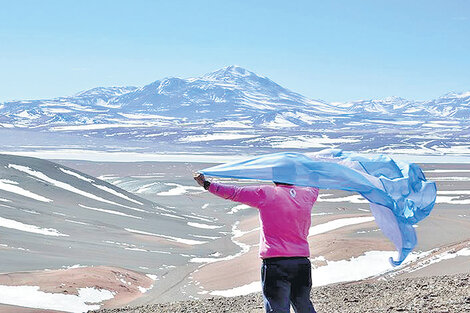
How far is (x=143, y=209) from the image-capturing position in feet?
173

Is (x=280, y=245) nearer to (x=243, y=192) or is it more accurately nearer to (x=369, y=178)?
(x=243, y=192)

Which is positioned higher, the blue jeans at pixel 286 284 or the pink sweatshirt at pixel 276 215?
the pink sweatshirt at pixel 276 215

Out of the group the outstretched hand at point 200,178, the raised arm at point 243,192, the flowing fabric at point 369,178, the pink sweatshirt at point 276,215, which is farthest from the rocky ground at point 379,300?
the outstretched hand at point 200,178

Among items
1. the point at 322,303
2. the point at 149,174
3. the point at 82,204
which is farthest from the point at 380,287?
the point at 149,174

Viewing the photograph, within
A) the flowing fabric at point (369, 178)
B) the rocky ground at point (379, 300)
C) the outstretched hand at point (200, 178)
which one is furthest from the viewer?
the rocky ground at point (379, 300)

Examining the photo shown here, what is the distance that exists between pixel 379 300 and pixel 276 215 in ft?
18.7

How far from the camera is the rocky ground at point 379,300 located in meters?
9.41

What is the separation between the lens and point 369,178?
7027mm

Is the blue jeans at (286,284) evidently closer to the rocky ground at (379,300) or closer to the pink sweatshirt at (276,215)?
the pink sweatshirt at (276,215)

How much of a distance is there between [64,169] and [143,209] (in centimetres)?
1435

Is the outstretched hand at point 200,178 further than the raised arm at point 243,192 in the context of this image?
Result: Yes

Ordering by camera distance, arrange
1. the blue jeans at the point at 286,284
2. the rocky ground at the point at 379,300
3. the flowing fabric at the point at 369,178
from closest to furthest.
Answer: the blue jeans at the point at 286,284
the flowing fabric at the point at 369,178
the rocky ground at the point at 379,300

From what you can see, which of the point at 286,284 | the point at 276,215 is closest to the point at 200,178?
the point at 276,215

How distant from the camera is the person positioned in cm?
584
